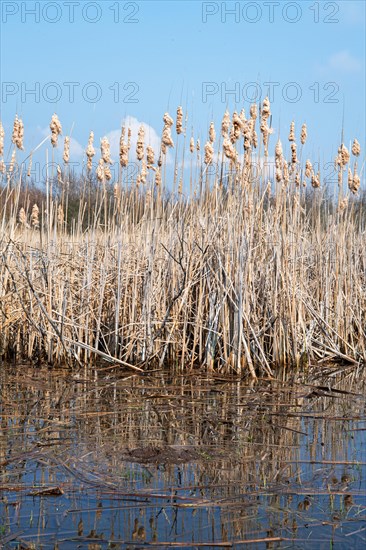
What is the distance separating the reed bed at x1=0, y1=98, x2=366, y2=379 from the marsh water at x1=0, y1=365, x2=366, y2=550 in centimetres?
64

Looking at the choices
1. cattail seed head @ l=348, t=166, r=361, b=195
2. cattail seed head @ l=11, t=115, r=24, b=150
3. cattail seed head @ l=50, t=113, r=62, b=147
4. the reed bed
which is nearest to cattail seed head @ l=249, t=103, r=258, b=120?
the reed bed

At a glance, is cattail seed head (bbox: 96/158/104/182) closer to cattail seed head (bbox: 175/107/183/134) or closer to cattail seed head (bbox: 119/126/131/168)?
cattail seed head (bbox: 119/126/131/168)

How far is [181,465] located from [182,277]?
Answer: 2721 millimetres

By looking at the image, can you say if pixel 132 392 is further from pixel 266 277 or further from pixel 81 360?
pixel 266 277

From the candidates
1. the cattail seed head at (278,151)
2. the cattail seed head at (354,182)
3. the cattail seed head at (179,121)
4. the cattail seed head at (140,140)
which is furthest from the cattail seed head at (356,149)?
the cattail seed head at (140,140)

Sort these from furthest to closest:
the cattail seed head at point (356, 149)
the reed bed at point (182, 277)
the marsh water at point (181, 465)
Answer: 1. the cattail seed head at point (356, 149)
2. the reed bed at point (182, 277)
3. the marsh water at point (181, 465)

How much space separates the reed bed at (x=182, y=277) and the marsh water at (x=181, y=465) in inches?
25.2

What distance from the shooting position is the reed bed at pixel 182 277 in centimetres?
565

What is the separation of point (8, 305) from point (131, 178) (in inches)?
57.4

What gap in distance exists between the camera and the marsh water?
8.05ft

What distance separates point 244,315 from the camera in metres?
5.54

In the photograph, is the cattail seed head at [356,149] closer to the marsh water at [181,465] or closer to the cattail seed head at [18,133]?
the marsh water at [181,465]

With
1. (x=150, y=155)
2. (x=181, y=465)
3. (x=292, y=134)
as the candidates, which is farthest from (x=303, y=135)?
(x=181, y=465)

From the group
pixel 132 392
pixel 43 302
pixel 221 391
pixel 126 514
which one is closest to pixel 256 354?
pixel 221 391
